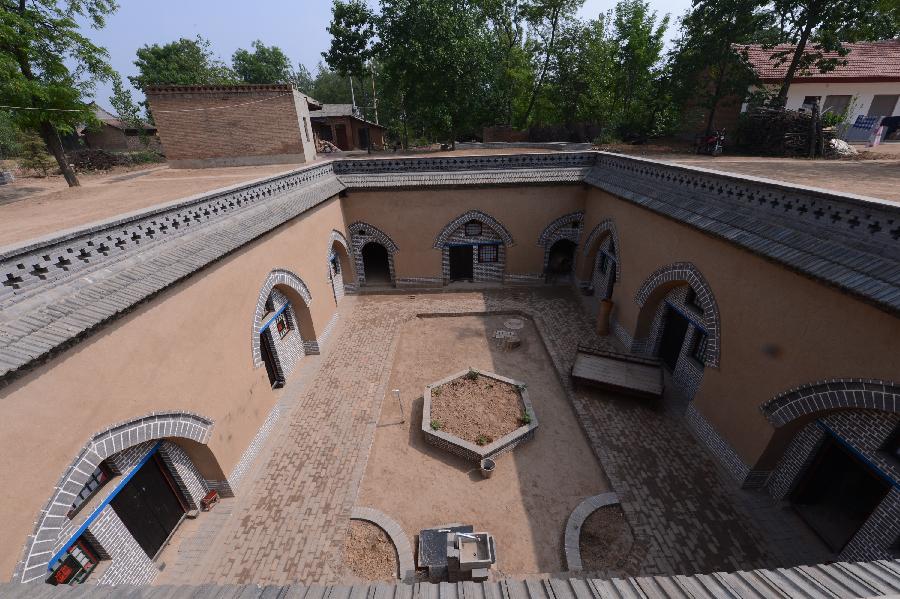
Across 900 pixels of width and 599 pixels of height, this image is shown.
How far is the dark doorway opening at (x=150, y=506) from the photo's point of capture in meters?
5.84

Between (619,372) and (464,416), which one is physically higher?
(619,372)

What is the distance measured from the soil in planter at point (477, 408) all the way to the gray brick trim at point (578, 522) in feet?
6.98

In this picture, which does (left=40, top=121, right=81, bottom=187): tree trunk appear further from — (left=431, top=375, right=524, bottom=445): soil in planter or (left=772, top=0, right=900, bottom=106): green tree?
(left=772, top=0, right=900, bottom=106): green tree

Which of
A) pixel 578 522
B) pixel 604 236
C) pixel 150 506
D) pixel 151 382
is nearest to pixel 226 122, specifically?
pixel 151 382

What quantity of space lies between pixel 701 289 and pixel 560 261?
8.16m

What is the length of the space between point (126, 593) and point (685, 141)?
94.7 ft

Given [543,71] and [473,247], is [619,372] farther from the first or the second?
[543,71]

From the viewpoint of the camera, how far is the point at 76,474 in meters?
4.49

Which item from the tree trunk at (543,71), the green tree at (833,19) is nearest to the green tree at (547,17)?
the tree trunk at (543,71)

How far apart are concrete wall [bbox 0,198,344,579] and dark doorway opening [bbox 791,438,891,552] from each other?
10.7 m

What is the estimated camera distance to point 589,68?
25516mm

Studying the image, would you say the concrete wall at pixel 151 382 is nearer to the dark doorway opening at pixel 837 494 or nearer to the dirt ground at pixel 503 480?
the dirt ground at pixel 503 480

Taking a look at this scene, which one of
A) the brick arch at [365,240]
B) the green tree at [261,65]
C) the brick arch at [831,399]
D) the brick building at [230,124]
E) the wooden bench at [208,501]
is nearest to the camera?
the brick arch at [831,399]

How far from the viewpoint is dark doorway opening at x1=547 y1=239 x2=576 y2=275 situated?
16047mm
